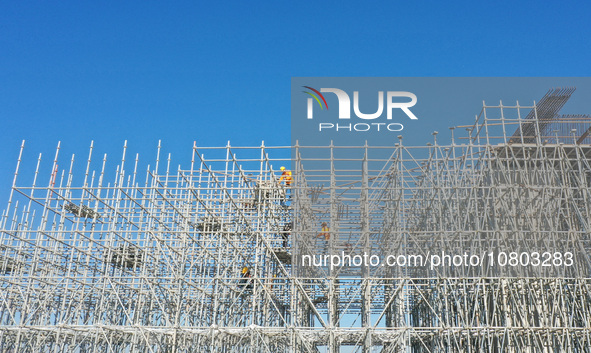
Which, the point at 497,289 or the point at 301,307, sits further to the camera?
the point at 301,307

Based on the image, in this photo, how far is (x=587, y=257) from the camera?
15469 millimetres

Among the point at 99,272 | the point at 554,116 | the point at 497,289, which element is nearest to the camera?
the point at 497,289

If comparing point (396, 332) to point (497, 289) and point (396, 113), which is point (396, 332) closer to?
point (497, 289)

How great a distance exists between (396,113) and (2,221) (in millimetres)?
19240

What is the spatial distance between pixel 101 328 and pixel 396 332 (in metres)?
8.64

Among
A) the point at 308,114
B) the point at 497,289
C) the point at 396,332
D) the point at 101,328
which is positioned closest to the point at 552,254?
the point at 497,289

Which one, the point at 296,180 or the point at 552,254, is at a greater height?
the point at 296,180

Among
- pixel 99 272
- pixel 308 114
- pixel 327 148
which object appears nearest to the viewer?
pixel 327 148

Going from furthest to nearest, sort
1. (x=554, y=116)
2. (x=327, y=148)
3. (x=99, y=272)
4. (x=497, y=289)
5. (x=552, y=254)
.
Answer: (x=99, y=272) < (x=554, y=116) < (x=327, y=148) < (x=552, y=254) < (x=497, y=289)

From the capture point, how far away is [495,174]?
1817 cm

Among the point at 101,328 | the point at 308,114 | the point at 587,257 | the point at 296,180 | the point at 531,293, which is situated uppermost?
the point at 308,114

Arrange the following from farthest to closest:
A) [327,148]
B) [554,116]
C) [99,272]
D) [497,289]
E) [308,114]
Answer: [99,272]
[554,116]
[308,114]
[327,148]
[497,289]

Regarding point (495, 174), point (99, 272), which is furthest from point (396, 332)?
point (99, 272)

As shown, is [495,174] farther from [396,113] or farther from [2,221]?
[2,221]
